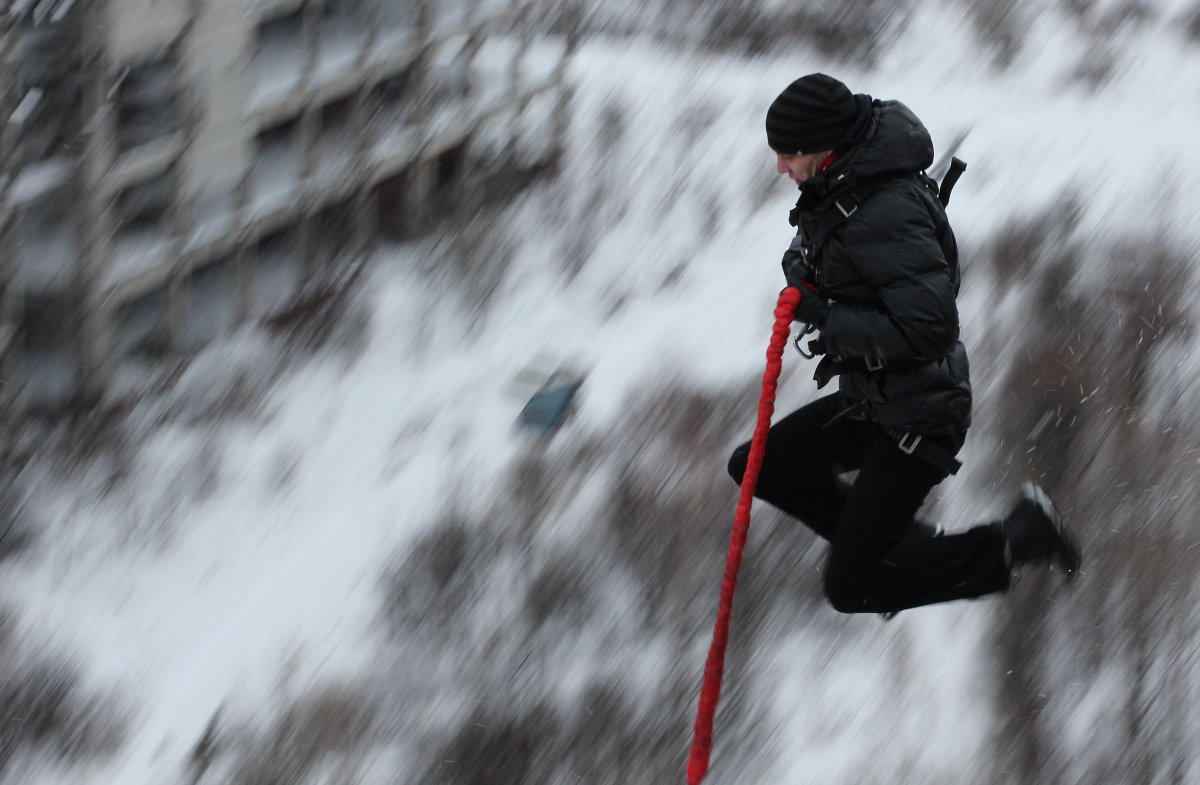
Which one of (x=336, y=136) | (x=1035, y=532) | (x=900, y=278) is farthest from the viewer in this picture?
(x=336, y=136)

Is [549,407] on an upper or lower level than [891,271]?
lower

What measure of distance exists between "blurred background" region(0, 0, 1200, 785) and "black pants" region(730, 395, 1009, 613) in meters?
0.32

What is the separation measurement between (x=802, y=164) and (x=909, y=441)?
0.77m

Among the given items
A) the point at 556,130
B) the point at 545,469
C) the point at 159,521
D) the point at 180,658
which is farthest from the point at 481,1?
the point at 180,658

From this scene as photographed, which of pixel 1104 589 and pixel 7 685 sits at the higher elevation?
pixel 7 685

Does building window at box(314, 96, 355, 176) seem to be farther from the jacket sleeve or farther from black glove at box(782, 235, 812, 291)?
the jacket sleeve

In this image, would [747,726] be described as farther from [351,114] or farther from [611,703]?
[351,114]

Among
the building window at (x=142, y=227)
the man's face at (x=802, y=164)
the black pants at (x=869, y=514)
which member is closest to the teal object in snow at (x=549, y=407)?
the black pants at (x=869, y=514)

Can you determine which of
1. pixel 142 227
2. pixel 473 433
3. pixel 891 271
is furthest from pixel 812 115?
pixel 142 227

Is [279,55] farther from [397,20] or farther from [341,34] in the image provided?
[397,20]

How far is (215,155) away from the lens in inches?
191

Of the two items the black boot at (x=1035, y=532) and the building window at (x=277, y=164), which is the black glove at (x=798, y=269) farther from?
the building window at (x=277, y=164)

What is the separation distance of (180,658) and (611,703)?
1287 mm

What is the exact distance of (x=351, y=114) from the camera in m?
5.48
